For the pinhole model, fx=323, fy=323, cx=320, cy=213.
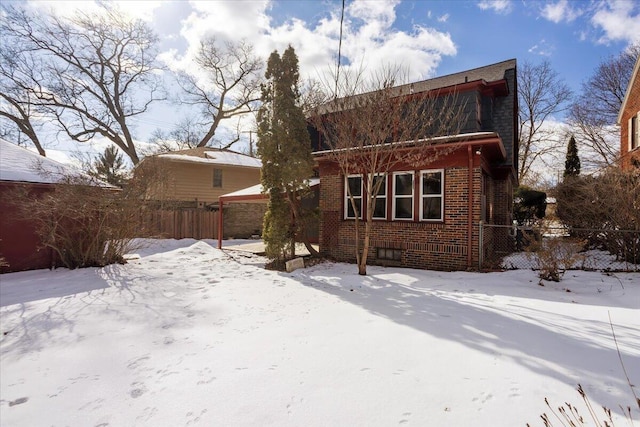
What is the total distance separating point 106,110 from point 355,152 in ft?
79.1

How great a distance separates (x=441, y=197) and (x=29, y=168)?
11.1m

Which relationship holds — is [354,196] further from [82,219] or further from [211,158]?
[211,158]

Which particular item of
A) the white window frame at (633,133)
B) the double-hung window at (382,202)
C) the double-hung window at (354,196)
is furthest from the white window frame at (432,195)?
the white window frame at (633,133)

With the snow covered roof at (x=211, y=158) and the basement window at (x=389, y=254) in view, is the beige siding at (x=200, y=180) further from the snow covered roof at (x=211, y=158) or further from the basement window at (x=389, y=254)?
the basement window at (x=389, y=254)

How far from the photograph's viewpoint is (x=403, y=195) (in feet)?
29.4

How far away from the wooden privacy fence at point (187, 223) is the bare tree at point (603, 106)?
25228mm

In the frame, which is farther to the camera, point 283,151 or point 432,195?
point 283,151

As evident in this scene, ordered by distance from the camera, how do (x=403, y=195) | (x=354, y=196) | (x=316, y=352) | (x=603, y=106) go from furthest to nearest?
1. (x=603, y=106)
2. (x=354, y=196)
3. (x=403, y=195)
4. (x=316, y=352)

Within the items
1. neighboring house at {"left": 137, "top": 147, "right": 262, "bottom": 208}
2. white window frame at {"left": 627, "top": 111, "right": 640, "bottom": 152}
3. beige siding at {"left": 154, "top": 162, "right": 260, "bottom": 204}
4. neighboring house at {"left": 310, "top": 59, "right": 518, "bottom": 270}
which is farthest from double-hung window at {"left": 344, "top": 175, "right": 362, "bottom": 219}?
white window frame at {"left": 627, "top": 111, "right": 640, "bottom": 152}

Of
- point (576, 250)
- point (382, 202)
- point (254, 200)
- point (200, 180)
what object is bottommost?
point (576, 250)

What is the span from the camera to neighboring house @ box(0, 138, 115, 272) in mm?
8125

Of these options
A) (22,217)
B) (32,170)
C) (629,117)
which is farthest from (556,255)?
(629,117)

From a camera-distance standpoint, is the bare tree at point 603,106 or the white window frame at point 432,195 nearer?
the white window frame at point 432,195

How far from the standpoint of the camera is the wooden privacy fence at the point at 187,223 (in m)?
15.9
